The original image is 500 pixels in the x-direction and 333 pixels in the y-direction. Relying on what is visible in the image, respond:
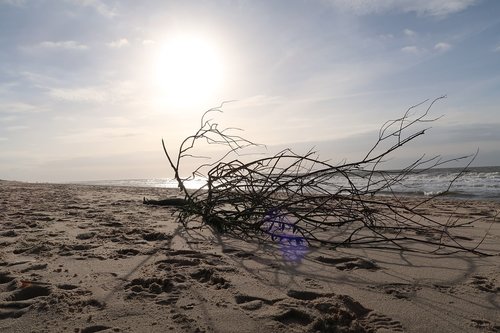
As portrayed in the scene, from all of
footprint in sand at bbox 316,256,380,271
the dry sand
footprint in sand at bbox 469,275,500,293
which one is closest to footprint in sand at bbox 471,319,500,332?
the dry sand

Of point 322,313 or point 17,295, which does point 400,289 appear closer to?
point 322,313

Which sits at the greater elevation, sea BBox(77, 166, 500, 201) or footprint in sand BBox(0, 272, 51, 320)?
sea BBox(77, 166, 500, 201)

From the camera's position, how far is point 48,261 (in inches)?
87.7

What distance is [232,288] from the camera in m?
1.79

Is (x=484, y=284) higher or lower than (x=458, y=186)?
lower

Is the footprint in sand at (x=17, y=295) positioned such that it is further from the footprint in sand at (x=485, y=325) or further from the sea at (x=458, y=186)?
the sea at (x=458, y=186)

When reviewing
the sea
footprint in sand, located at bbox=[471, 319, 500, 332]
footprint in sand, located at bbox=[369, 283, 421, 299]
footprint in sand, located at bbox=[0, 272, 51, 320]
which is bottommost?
footprint in sand, located at bbox=[471, 319, 500, 332]

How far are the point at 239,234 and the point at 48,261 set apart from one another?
1.52 meters

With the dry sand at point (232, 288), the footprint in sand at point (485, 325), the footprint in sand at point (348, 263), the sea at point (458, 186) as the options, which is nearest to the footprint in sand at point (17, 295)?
the dry sand at point (232, 288)

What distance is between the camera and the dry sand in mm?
1419

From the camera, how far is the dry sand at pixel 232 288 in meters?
1.42

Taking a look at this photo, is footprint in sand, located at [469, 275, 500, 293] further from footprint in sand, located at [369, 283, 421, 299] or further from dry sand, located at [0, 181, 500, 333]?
footprint in sand, located at [369, 283, 421, 299]

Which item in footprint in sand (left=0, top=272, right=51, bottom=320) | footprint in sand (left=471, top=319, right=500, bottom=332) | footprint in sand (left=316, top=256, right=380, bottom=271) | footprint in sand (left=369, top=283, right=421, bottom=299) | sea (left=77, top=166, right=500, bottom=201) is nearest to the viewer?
footprint in sand (left=471, top=319, right=500, bottom=332)

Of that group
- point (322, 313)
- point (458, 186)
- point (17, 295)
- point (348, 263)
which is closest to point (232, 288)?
point (322, 313)
